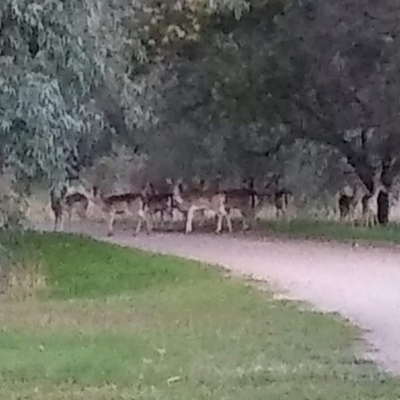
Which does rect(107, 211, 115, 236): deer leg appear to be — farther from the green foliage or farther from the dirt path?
the green foliage

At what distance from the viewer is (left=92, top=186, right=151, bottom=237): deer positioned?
2928cm

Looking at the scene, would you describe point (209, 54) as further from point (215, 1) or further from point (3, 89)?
point (3, 89)

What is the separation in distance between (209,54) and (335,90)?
3726 mm

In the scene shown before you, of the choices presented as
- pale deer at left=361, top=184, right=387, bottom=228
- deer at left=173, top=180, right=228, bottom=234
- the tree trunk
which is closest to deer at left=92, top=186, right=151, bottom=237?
deer at left=173, top=180, right=228, bottom=234

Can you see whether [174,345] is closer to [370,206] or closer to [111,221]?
[111,221]

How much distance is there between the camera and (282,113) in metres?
28.0

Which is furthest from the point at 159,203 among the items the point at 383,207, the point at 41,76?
the point at 41,76

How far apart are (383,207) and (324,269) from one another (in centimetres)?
1129

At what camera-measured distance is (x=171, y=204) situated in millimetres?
29594

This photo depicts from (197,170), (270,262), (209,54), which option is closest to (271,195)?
(197,170)

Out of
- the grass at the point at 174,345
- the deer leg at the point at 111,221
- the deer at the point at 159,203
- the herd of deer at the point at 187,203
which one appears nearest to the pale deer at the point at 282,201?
the herd of deer at the point at 187,203

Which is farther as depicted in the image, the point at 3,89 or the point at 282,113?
the point at 282,113

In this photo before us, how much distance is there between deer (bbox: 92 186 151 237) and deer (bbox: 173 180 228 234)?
2.54ft

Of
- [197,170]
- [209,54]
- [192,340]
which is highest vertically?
[209,54]
